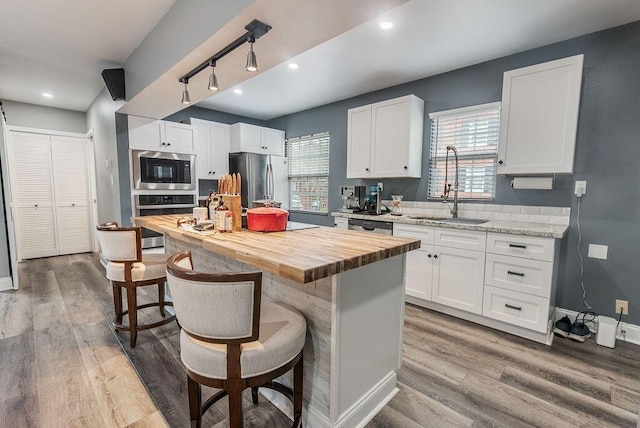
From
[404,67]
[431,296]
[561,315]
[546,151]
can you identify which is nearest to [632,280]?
[561,315]

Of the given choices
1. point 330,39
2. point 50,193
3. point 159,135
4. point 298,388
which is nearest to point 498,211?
point 330,39

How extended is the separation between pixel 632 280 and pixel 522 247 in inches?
37.9

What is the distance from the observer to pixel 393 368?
175 cm

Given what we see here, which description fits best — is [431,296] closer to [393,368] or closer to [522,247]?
[522,247]

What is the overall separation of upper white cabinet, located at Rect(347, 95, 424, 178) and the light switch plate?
1759 millimetres

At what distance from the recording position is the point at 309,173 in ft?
16.5

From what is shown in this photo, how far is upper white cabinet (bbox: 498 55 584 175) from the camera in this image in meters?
2.34

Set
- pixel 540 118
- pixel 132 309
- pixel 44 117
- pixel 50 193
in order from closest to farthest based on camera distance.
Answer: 1. pixel 132 309
2. pixel 540 118
3. pixel 44 117
4. pixel 50 193

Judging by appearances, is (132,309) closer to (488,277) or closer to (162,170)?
(162,170)

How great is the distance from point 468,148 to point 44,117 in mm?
6569

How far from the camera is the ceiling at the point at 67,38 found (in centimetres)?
215

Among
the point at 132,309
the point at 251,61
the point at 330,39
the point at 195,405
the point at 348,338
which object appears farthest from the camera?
the point at 132,309

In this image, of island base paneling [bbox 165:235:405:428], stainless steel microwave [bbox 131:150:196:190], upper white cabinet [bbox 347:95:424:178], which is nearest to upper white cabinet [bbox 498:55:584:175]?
upper white cabinet [bbox 347:95:424:178]

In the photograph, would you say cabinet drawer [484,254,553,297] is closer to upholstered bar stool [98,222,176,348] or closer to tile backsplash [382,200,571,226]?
tile backsplash [382,200,571,226]
